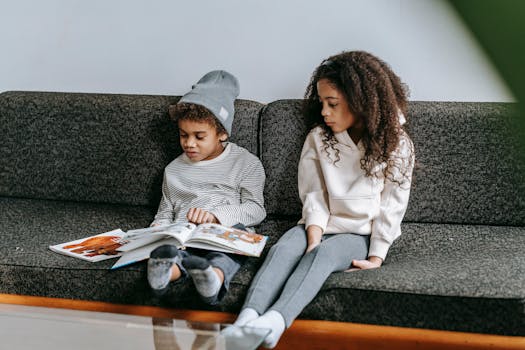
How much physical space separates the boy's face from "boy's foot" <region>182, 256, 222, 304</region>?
583 millimetres

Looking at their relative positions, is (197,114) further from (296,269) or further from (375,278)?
(375,278)

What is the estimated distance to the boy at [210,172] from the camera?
2.04 m

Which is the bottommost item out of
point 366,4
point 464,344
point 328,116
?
point 464,344

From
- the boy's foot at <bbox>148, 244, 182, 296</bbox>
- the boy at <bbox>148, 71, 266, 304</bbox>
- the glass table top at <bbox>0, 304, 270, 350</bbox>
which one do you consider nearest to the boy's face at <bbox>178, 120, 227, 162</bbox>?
the boy at <bbox>148, 71, 266, 304</bbox>

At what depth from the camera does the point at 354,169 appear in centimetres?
195

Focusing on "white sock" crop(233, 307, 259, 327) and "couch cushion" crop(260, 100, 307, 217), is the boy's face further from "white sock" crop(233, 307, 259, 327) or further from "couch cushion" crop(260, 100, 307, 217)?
"white sock" crop(233, 307, 259, 327)

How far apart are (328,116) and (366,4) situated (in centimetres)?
58

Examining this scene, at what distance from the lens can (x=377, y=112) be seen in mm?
1897

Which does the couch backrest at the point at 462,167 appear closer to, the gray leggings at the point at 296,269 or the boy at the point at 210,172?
the gray leggings at the point at 296,269

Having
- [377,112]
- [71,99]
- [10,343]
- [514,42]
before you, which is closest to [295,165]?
[377,112]

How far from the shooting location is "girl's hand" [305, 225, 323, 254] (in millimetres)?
1845

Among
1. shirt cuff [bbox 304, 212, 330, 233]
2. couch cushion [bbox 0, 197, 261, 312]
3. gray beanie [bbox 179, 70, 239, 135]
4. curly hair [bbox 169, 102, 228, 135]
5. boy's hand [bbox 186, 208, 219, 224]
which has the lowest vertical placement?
couch cushion [bbox 0, 197, 261, 312]

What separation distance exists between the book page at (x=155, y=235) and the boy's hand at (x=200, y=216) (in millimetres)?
88

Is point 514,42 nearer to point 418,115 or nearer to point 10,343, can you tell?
point 10,343
